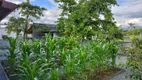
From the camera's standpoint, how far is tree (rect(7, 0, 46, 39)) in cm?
2042

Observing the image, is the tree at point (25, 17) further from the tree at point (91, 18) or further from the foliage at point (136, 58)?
the foliage at point (136, 58)

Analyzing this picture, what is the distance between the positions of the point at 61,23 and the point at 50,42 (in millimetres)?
11088

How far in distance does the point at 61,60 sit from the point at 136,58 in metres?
3.26

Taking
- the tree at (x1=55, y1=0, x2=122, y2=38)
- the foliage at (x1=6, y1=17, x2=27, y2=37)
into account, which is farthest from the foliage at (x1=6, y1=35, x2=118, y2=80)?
the foliage at (x1=6, y1=17, x2=27, y2=37)

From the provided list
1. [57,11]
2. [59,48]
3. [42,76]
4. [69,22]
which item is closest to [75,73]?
[42,76]

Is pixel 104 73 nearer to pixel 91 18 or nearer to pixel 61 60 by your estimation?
pixel 61 60

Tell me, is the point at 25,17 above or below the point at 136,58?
above

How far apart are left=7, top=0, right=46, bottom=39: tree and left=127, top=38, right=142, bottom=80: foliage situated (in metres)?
16.8

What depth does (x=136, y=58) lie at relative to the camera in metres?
4.54

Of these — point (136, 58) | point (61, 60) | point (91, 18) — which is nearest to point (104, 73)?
point (61, 60)

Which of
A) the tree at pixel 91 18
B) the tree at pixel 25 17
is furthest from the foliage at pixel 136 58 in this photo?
the tree at pixel 25 17

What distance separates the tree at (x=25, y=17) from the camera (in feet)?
67.0

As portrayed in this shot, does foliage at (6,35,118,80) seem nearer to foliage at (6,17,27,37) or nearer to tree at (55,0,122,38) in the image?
tree at (55,0,122,38)

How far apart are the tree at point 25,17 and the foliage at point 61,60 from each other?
11.8m
